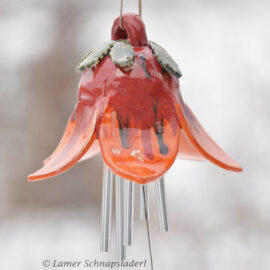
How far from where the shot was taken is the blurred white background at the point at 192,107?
1786 millimetres

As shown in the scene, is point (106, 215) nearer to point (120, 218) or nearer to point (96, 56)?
point (120, 218)

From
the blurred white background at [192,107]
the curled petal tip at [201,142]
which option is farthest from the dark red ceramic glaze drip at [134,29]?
the blurred white background at [192,107]

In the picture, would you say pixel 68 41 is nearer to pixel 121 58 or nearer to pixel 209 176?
pixel 209 176

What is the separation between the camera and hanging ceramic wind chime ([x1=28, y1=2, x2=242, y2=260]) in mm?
510

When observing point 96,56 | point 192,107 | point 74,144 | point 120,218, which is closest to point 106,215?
point 120,218

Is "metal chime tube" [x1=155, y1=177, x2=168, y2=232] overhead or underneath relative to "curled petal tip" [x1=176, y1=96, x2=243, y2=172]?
underneath

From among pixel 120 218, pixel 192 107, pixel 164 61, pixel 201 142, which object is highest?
pixel 192 107

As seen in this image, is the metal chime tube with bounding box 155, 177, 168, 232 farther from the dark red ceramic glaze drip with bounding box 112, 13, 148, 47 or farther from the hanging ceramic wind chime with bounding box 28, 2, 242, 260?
the dark red ceramic glaze drip with bounding box 112, 13, 148, 47

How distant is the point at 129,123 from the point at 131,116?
1cm

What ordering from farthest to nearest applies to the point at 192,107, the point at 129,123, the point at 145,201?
the point at 192,107 < the point at 145,201 < the point at 129,123

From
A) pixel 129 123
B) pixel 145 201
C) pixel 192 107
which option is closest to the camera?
pixel 129 123

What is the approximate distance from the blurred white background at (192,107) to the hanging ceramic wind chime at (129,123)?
46.9 inches

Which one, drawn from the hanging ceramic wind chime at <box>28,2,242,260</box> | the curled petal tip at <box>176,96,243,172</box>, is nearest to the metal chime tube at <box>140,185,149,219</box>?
the hanging ceramic wind chime at <box>28,2,242,260</box>

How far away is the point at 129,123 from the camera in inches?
21.6
